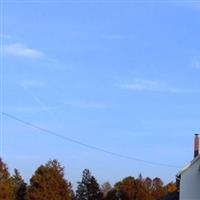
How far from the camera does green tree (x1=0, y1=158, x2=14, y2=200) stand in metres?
61.5

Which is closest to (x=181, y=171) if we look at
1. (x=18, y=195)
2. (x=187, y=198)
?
(x=187, y=198)

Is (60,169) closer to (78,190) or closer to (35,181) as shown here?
(35,181)

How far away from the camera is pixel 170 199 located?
5050 cm

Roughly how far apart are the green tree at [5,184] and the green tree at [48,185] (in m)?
2.45

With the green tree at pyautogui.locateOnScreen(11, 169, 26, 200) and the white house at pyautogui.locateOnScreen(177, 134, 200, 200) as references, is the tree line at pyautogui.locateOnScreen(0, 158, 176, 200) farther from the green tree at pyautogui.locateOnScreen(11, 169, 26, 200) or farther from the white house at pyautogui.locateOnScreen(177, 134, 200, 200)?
the white house at pyautogui.locateOnScreen(177, 134, 200, 200)

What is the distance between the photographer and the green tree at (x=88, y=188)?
244ft

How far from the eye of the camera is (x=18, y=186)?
69.2 metres

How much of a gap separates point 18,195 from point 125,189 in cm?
1505

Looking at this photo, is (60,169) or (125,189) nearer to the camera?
(60,169)

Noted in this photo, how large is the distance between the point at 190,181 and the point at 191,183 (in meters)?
0.17

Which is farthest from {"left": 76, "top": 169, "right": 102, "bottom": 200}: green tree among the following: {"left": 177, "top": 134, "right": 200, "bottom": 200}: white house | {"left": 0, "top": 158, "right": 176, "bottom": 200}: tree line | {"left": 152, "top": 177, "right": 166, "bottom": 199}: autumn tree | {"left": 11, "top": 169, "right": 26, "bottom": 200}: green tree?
{"left": 177, "top": 134, "right": 200, "bottom": 200}: white house

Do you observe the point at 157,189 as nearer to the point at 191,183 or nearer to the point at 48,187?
the point at 48,187

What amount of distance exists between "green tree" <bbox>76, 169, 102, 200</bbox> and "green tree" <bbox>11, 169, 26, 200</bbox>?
775 cm

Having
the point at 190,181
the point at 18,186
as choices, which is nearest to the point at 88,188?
the point at 18,186
